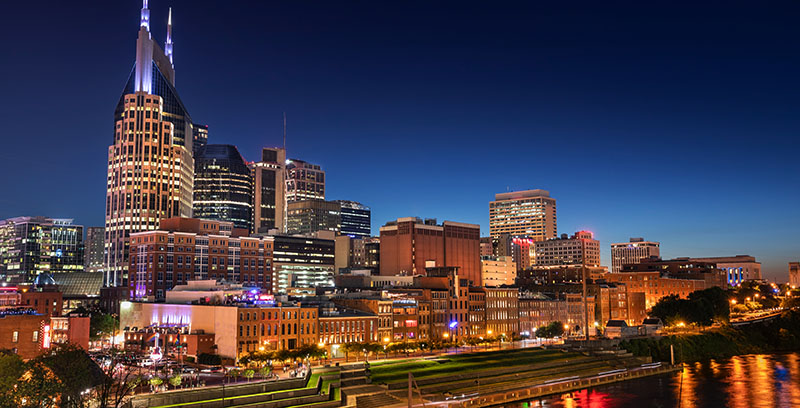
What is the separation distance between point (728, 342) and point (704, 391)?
6906cm

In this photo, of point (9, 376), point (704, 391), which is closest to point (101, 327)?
point (9, 376)

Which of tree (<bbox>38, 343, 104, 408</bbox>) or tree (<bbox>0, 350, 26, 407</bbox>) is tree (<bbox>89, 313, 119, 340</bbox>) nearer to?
tree (<bbox>38, 343, 104, 408</bbox>)

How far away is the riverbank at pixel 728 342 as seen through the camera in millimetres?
149125

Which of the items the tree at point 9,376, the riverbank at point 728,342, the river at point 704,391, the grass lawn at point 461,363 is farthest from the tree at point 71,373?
the riverbank at point 728,342

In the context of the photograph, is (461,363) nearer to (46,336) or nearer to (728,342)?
(46,336)

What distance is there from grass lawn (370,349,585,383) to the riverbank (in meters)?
26.2

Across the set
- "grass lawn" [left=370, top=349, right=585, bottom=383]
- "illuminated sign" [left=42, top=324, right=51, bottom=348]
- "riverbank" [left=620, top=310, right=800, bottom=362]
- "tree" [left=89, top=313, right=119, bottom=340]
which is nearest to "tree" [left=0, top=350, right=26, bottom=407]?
"illuminated sign" [left=42, top=324, right=51, bottom=348]

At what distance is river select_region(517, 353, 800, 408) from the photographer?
95.8 metres

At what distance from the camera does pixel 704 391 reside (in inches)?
4195

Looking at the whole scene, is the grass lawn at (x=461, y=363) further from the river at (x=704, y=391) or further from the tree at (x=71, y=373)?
the tree at (x=71, y=373)

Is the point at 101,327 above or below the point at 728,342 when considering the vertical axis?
above

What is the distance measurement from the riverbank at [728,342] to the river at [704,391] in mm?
Result: 9839

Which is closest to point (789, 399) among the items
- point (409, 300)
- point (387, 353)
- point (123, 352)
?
point (387, 353)

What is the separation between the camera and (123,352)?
119 m
